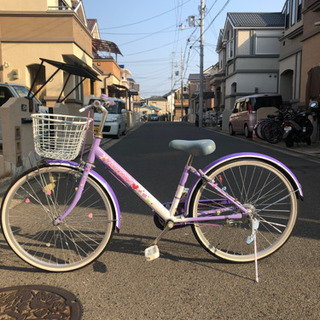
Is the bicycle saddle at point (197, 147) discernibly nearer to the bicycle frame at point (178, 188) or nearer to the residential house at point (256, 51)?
the bicycle frame at point (178, 188)

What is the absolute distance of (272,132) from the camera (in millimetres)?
11914

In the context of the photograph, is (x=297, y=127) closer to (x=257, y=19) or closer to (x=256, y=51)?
(x=256, y=51)

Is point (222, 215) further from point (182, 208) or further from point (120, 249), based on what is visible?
point (120, 249)

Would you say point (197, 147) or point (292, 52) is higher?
point (292, 52)

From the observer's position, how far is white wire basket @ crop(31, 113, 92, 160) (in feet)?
7.50

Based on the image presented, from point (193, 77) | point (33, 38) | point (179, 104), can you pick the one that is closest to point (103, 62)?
point (33, 38)

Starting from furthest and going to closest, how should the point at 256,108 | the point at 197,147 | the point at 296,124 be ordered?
the point at 256,108 < the point at 296,124 < the point at 197,147

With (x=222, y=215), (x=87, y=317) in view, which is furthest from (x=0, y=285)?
(x=222, y=215)

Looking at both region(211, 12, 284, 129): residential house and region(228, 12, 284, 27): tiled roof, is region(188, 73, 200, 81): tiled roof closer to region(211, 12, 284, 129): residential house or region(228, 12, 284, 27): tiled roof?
Answer: region(228, 12, 284, 27): tiled roof

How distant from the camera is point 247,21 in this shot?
26.0 m

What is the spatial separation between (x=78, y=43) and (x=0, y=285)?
1314cm

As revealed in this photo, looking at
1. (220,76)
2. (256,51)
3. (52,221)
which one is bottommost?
(52,221)

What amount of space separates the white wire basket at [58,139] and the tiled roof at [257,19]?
87.6ft

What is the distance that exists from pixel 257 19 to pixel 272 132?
1816 cm
